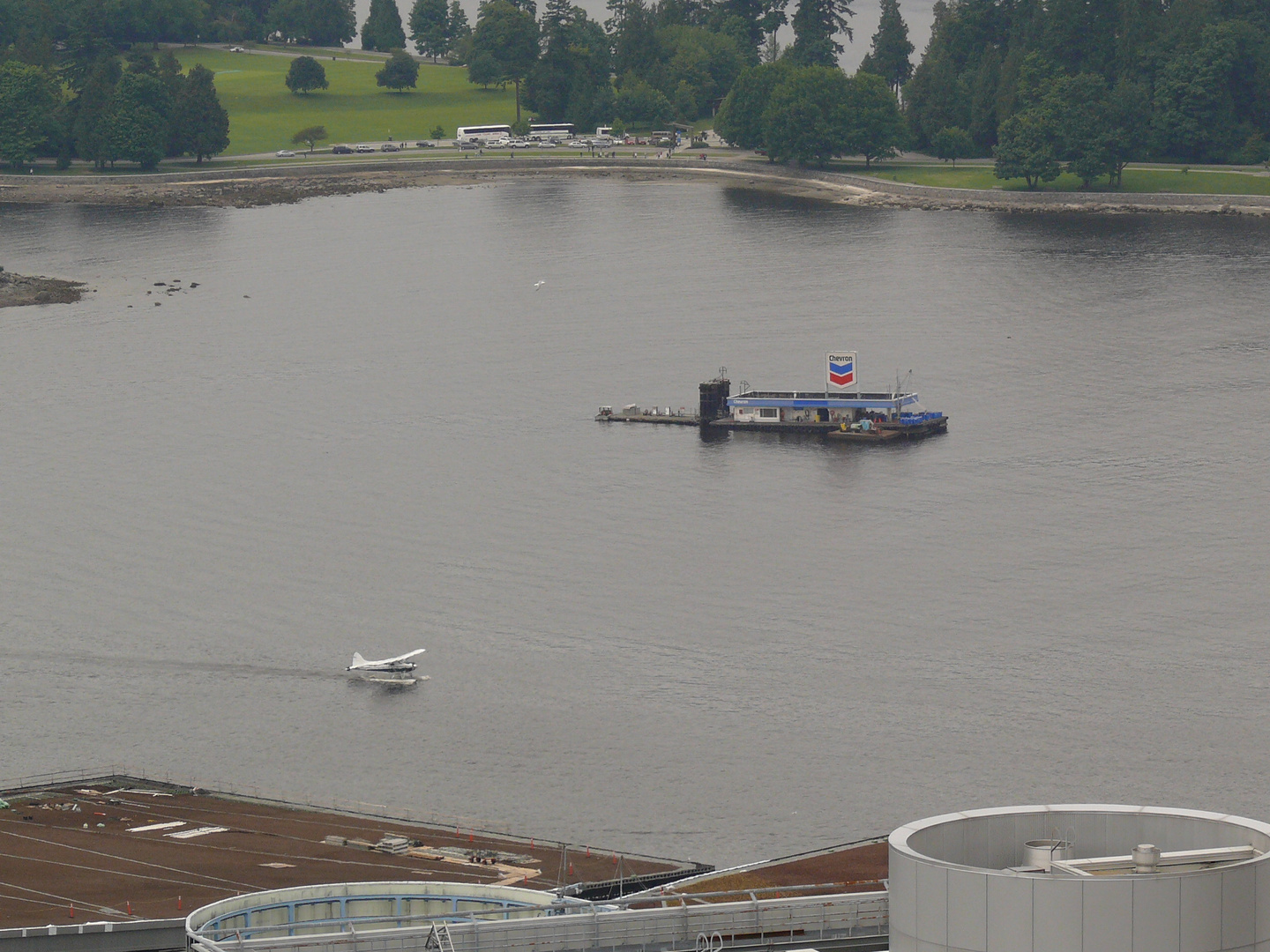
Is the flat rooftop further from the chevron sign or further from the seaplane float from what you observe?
→ the chevron sign

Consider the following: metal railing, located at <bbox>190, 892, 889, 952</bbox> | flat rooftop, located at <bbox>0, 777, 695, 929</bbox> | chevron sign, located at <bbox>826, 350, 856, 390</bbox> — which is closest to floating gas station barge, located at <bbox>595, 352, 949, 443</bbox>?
chevron sign, located at <bbox>826, 350, 856, 390</bbox>

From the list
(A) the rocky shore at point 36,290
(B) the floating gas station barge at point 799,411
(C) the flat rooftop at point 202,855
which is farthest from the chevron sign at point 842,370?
(A) the rocky shore at point 36,290

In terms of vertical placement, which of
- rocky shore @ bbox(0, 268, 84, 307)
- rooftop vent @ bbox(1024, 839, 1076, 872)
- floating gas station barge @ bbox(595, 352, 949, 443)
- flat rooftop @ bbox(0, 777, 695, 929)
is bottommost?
flat rooftop @ bbox(0, 777, 695, 929)

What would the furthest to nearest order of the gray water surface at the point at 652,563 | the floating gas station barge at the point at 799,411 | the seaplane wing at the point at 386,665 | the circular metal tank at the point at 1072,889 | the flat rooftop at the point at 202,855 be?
the floating gas station barge at the point at 799,411
the seaplane wing at the point at 386,665
the gray water surface at the point at 652,563
the flat rooftop at the point at 202,855
the circular metal tank at the point at 1072,889

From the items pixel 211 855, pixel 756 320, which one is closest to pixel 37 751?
pixel 211 855

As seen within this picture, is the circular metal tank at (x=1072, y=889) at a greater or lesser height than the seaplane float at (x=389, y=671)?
greater

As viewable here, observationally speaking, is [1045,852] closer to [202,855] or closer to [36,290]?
[202,855]

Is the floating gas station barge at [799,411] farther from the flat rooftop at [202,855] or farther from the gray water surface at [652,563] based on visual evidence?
the flat rooftop at [202,855]
